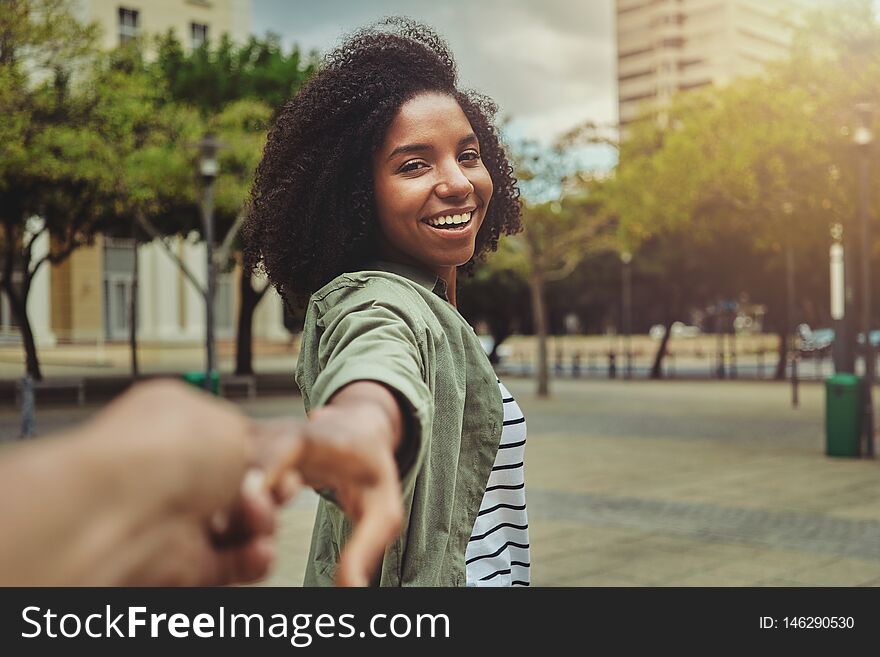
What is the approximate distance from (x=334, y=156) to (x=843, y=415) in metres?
11.5

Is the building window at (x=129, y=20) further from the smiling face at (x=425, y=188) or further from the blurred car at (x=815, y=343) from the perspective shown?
the smiling face at (x=425, y=188)

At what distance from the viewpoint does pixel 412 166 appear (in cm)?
153

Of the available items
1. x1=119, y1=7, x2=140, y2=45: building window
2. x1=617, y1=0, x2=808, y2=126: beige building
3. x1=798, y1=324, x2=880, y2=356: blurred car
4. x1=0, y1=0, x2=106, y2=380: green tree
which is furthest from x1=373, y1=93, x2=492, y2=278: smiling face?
x1=617, y1=0, x2=808, y2=126: beige building

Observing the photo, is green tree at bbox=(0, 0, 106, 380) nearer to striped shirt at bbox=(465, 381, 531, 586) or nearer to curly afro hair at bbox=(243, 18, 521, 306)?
curly afro hair at bbox=(243, 18, 521, 306)

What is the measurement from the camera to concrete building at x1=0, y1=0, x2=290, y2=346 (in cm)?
3544

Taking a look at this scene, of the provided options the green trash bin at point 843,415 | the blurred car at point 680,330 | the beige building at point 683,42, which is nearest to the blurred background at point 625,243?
the green trash bin at point 843,415

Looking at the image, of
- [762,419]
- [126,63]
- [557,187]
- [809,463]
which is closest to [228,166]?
[126,63]

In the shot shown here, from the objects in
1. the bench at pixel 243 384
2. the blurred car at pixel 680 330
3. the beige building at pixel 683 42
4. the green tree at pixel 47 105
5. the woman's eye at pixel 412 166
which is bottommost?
the blurred car at pixel 680 330

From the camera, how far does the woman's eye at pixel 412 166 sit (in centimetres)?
153

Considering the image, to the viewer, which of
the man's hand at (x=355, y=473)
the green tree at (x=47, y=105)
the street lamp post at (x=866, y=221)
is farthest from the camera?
the green tree at (x=47, y=105)

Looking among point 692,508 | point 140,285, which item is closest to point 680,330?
point 140,285

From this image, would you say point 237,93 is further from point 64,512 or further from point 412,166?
point 64,512

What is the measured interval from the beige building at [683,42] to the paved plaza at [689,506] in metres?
102

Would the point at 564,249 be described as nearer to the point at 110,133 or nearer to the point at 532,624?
the point at 110,133
